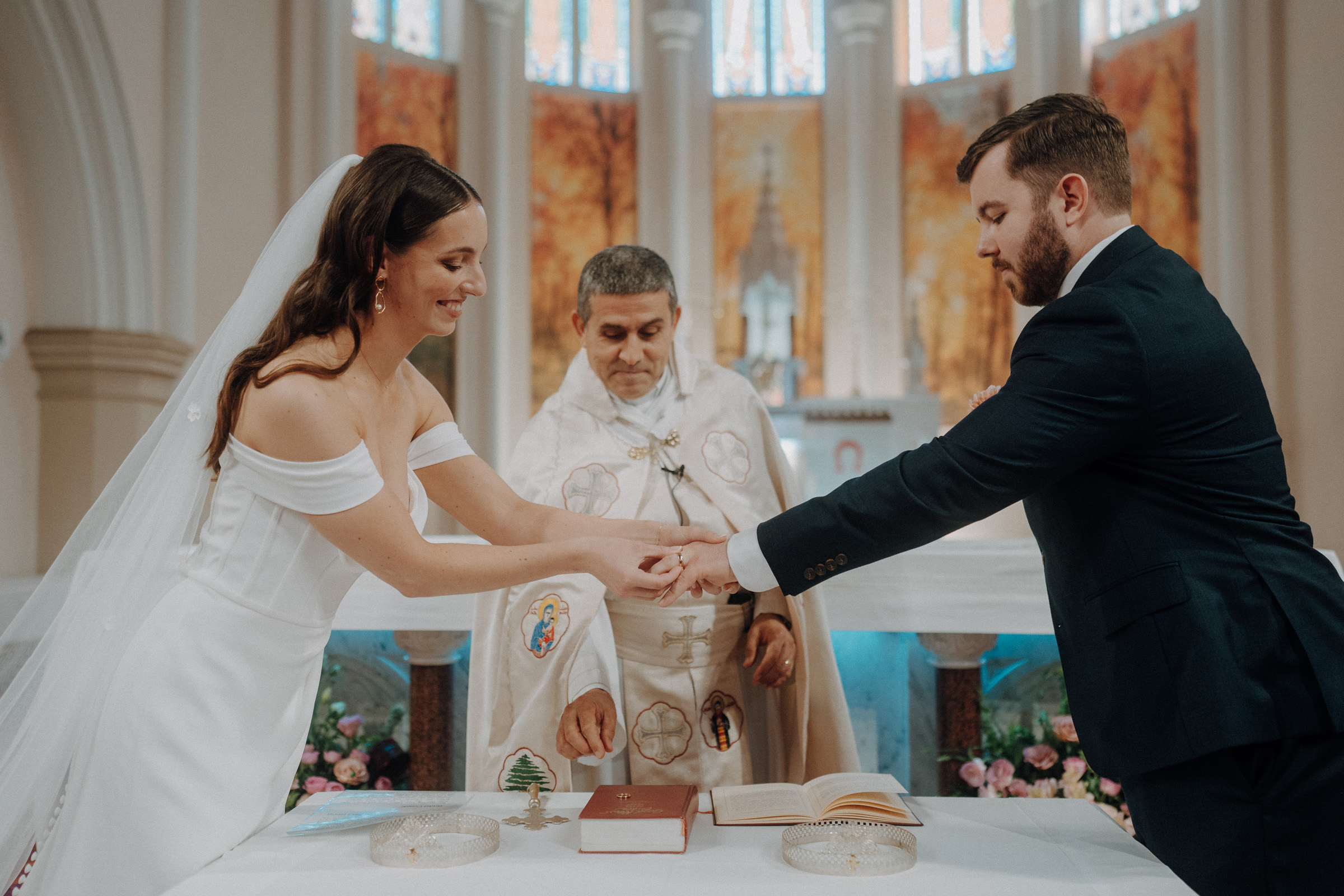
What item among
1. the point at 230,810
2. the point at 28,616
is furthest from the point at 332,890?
the point at 28,616

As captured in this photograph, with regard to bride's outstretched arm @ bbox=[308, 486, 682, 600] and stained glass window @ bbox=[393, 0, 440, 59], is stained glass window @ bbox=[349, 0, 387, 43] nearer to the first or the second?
stained glass window @ bbox=[393, 0, 440, 59]

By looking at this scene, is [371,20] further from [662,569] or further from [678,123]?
[662,569]

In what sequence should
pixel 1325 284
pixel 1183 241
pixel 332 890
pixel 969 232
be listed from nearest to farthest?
1. pixel 332 890
2. pixel 1325 284
3. pixel 1183 241
4. pixel 969 232

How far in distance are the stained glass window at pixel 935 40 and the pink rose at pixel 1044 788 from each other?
9962mm

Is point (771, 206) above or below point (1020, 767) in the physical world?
above

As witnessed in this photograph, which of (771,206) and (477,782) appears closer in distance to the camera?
(477,782)

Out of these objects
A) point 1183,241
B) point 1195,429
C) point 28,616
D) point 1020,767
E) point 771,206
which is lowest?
point 1020,767

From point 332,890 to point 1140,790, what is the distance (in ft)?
4.73

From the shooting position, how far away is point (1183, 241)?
961 centimetres

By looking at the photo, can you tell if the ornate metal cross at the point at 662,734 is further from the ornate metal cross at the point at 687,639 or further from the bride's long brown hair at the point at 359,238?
the bride's long brown hair at the point at 359,238

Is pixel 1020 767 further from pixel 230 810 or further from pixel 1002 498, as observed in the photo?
pixel 230 810

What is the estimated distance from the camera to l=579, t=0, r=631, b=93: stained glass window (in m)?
12.4

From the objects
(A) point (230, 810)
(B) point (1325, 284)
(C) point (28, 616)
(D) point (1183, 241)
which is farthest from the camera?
(D) point (1183, 241)

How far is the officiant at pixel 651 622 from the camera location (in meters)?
2.83
